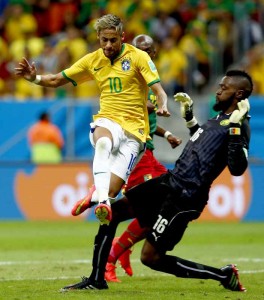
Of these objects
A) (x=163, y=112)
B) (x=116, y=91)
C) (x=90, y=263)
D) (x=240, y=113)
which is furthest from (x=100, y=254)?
(x=90, y=263)

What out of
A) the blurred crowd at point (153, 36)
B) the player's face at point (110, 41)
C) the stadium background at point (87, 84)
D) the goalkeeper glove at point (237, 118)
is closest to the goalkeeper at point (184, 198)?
the goalkeeper glove at point (237, 118)

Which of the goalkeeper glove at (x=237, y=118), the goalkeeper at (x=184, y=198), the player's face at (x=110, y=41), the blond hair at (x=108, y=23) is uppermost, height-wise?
the blond hair at (x=108, y=23)

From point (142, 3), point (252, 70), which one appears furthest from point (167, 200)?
point (142, 3)

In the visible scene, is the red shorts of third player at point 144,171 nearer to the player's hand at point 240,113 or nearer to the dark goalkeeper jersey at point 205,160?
the dark goalkeeper jersey at point 205,160

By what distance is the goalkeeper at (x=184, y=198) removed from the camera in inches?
344

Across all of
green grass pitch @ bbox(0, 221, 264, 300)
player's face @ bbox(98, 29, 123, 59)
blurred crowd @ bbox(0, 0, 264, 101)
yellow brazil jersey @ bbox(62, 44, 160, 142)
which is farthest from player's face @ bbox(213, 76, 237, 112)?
blurred crowd @ bbox(0, 0, 264, 101)

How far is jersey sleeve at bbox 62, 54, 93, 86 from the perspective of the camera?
9.45 metres

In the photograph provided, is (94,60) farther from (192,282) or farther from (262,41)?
(262,41)

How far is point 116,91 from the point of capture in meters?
9.32

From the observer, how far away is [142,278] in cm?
1028

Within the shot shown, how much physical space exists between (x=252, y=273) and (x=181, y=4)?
14.1 metres

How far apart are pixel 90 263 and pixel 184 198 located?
3340mm

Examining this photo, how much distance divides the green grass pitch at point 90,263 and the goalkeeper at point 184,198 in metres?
0.21

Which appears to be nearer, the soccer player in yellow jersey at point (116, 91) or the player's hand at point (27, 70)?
the soccer player in yellow jersey at point (116, 91)
